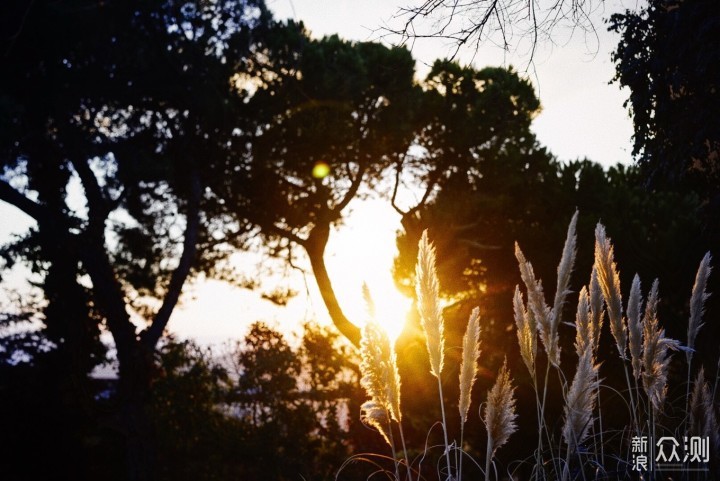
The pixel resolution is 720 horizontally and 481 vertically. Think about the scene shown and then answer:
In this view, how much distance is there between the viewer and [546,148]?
1446 centimetres

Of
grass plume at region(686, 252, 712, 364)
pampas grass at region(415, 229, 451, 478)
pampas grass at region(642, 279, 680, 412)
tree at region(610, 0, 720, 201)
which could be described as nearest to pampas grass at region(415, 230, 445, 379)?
pampas grass at region(415, 229, 451, 478)

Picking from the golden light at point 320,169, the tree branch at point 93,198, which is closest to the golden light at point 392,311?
the golden light at point 320,169

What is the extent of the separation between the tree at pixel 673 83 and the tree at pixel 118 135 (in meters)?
6.95

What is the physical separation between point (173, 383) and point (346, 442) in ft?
11.1

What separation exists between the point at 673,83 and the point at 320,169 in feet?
28.9

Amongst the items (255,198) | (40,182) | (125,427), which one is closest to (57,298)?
(40,182)

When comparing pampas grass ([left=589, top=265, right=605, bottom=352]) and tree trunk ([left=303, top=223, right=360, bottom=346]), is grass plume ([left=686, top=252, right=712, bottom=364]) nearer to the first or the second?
pampas grass ([left=589, top=265, right=605, bottom=352])

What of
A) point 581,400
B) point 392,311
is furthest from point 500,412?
Result: point 392,311

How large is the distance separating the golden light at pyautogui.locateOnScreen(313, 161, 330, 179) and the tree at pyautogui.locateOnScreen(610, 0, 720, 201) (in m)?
8.02

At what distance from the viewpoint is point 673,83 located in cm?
550

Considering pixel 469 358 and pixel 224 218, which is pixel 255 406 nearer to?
pixel 224 218

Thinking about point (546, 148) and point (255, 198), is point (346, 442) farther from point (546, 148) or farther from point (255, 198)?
point (546, 148)

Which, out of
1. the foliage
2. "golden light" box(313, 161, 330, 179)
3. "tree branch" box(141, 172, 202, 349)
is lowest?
the foliage

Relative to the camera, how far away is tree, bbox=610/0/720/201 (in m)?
5.20
